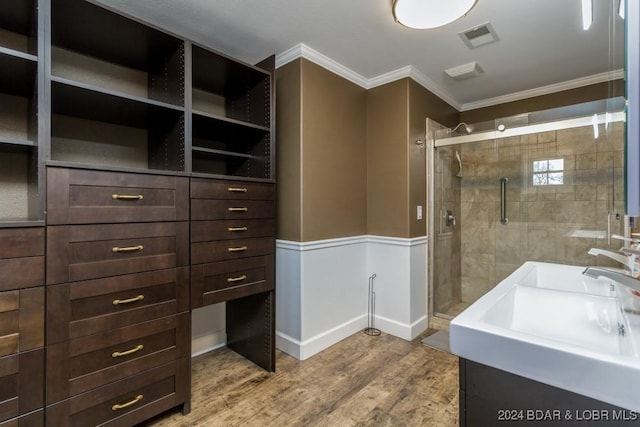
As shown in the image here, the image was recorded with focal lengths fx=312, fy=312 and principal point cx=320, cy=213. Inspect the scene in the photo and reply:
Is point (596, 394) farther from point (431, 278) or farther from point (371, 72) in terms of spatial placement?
point (371, 72)

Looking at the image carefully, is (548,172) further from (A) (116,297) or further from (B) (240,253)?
(A) (116,297)

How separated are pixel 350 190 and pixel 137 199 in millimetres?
1740

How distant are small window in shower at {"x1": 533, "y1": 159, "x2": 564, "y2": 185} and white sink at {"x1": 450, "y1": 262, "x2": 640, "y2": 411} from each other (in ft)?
5.90

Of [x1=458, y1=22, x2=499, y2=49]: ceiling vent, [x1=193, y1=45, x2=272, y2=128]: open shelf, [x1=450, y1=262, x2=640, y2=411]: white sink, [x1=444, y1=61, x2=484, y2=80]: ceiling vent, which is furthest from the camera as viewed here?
[x1=444, y1=61, x2=484, y2=80]: ceiling vent

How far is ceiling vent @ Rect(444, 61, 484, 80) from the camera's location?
8.57 ft

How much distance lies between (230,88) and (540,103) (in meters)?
3.02

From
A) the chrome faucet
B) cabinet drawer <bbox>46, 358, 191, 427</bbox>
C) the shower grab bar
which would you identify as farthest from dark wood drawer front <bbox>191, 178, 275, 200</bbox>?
the shower grab bar

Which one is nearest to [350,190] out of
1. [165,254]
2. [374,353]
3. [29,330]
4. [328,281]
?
[328,281]

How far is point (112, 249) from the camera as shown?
4.79 ft

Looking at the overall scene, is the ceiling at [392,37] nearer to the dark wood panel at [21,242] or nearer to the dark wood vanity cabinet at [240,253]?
the dark wood vanity cabinet at [240,253]

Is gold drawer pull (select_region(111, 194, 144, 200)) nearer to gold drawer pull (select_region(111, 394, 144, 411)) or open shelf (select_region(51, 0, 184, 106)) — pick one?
open shelf (select_region(51, 0, 184, 106))

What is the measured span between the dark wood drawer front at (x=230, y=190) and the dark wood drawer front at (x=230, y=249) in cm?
27

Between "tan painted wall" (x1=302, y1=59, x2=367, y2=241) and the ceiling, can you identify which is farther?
"tan painted wall" (x1=302, y1=59, x2=367, y2=241)

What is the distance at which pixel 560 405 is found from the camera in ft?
2.19
